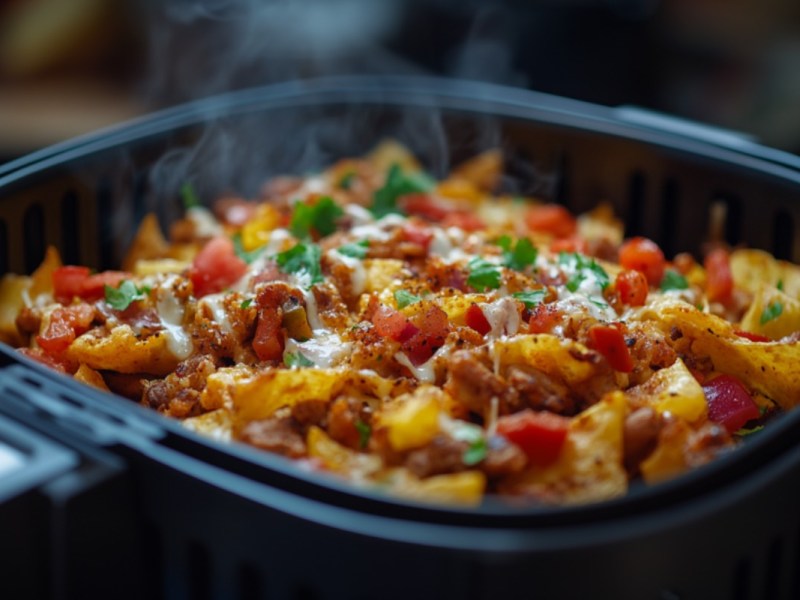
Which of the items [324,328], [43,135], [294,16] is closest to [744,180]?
[324,328]

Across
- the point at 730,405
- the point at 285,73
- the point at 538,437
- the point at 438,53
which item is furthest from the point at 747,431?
the point at 438,53

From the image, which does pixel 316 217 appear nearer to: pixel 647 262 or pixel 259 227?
pixel 259 227

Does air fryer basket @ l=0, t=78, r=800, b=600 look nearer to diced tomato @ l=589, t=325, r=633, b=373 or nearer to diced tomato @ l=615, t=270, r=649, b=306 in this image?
diced tomato @ l=589, t=325, r=633, b=373

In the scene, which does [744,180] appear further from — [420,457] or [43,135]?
[43,135]

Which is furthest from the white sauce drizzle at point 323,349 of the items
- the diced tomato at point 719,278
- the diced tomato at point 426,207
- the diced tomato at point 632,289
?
the diced tomato at point 719,278

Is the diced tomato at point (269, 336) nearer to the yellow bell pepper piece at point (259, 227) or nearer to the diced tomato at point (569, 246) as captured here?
the yellow bell pepper piece at point (259, 227)

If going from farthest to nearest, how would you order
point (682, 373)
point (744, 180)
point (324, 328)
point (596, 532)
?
1. point (744, 180)
2. point (324, 328)
3. point (682, 373)
4. point (596, 532)
